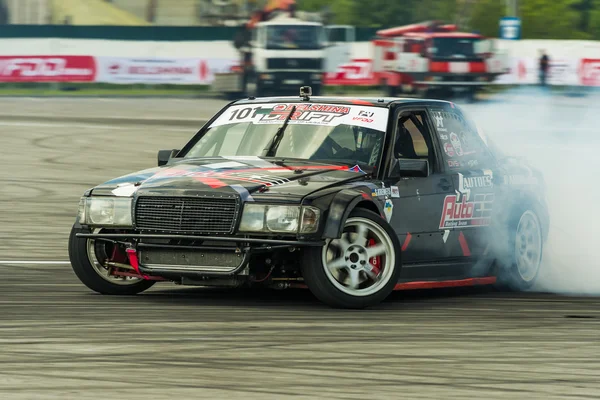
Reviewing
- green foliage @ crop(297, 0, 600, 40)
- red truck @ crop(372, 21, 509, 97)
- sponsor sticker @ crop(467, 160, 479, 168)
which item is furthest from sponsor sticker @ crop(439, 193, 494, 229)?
green foliage @ crop(297, 0, 600, 40)

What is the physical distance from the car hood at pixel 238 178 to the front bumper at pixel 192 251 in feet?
0.95

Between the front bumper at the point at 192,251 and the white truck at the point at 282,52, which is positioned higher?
the white truck at the point at 282,52

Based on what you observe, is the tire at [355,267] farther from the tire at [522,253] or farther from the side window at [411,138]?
the tire at [522,253]

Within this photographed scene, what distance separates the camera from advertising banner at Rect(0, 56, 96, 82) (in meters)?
45.6

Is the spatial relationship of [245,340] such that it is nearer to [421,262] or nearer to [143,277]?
[143,277]

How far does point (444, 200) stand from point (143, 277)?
2237 millimetres

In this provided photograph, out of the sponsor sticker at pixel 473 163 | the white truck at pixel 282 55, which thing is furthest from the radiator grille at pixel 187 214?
the white truck at pixel 282 55

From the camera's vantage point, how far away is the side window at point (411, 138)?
8852mm

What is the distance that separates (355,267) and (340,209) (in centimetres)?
45

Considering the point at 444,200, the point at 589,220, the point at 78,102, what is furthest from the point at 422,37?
the point at 444,200

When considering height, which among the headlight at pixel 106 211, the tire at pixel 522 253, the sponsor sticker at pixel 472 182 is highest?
the sponsor sticker at pixel 472 182

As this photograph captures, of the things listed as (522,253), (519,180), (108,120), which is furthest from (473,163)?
(108,120)

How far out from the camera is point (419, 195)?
859 centimetres

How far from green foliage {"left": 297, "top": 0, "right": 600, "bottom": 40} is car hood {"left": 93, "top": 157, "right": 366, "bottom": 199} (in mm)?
58498
